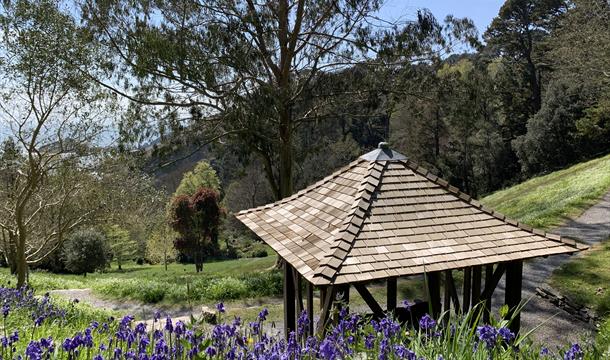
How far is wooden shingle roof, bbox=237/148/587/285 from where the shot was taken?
4449 millimetres

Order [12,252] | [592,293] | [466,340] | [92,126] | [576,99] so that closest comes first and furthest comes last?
[466,340], [592,293], [92,126], [12,252], [576,99]

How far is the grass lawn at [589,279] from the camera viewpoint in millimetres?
8938

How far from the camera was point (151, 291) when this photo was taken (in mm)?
12297

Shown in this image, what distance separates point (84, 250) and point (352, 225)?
1042 inches

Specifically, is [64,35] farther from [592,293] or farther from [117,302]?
[592,293]

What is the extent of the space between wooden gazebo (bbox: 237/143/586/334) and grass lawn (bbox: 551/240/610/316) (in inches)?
162

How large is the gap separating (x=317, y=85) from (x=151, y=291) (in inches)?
265

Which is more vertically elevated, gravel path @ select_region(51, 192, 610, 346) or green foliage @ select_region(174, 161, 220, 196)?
green foliage @ select_region(174, 161, 220, 196)

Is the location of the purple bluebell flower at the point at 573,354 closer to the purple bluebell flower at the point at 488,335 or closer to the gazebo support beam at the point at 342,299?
the purple bluebell flower at the point at 488,335

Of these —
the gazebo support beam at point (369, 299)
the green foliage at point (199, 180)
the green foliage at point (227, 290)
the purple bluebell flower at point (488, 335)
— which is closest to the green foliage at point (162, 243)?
the green foliage at point (199, 180)

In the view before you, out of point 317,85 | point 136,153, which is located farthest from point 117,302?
point 317,85

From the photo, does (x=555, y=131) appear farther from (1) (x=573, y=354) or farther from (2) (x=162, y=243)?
(1) (x=573, y=354)

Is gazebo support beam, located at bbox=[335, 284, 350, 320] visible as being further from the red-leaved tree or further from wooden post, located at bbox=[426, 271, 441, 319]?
the red-leaved tree

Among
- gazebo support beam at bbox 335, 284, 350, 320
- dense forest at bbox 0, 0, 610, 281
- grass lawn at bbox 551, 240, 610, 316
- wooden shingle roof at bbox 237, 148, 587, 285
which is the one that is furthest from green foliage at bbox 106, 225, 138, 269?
wooden shingle roof at bbox 237, 148, 587, 285
